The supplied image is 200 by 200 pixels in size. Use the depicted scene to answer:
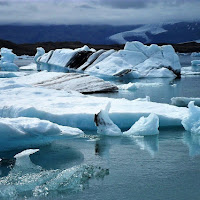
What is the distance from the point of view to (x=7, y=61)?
32750 mm

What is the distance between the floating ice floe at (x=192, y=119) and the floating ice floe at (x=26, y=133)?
8.66 feet

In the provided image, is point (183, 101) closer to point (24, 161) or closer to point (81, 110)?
point (81, 110)

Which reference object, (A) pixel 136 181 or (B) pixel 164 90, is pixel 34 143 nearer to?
(A) pixel 136 181

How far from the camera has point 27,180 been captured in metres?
5.50

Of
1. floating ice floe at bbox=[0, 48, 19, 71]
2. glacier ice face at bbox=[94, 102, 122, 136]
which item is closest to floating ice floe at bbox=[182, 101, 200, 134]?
glacier ice face at bbox=[94, 102, 122, 136]

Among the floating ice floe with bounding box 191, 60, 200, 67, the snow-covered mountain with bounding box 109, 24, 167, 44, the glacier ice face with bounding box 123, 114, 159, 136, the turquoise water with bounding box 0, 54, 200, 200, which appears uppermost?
the snow-covered mountain with bounding box 109, 24, 167, 44

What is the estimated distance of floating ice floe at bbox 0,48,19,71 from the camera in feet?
99.8

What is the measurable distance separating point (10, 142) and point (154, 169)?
2589 mm

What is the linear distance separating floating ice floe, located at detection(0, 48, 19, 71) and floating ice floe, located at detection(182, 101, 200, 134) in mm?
23456

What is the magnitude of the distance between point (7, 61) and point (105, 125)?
2600 cm

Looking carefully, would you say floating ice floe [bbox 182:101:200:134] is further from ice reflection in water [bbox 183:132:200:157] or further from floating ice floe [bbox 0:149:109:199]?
floating ice floe [bbox 0:149:109:199]

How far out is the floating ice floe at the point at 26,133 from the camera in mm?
6863

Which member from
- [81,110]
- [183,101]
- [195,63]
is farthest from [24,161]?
[195,63]

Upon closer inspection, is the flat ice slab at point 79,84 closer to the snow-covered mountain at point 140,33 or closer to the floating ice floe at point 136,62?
the floating ice floe at point 136,62
